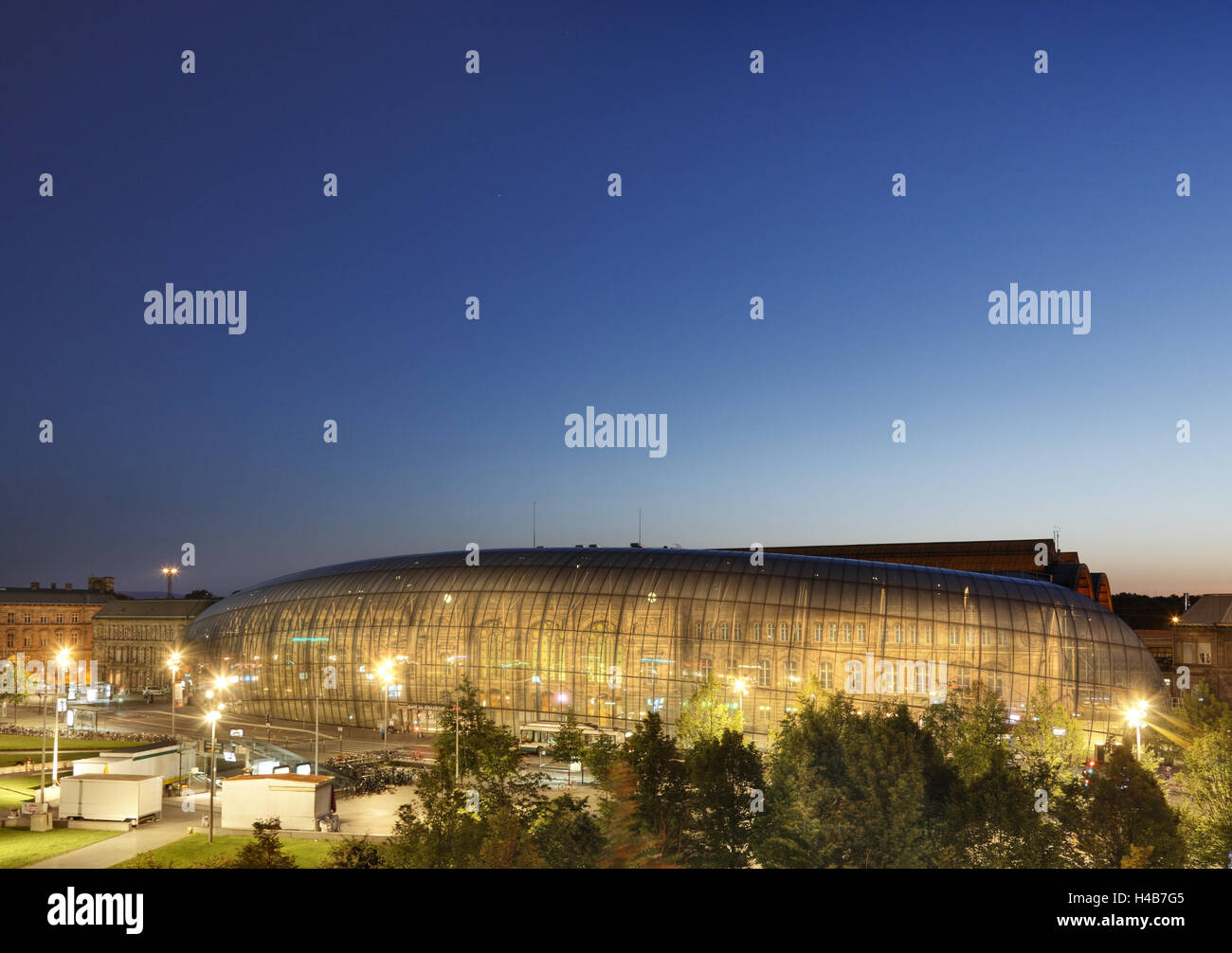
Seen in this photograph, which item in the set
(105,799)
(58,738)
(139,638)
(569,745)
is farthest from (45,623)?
(569,745)

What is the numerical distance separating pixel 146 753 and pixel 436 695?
33.8 m

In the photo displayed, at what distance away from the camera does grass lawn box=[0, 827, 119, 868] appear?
40.3 meters

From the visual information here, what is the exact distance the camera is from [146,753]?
53094mm

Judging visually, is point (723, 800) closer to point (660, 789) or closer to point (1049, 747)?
point (660, 789)

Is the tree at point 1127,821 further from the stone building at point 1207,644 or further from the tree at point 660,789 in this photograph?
the stone building at point 1207,644

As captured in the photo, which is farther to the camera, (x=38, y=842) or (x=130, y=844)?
(x=38, y=842)

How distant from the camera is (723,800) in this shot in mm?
34750

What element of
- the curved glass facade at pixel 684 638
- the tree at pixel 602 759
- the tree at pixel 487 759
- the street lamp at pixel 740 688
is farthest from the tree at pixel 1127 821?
the street lamp at pixel 740 688

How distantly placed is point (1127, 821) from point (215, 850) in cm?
3753

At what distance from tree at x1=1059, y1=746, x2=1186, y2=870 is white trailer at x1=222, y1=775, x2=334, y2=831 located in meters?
33.9

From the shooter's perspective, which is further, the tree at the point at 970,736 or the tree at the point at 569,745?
the tree at the point at 569,745

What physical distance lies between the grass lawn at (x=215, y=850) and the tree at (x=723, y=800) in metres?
16.5

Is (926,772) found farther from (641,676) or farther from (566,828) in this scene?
(641,676)

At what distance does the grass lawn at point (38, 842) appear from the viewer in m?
40.3
